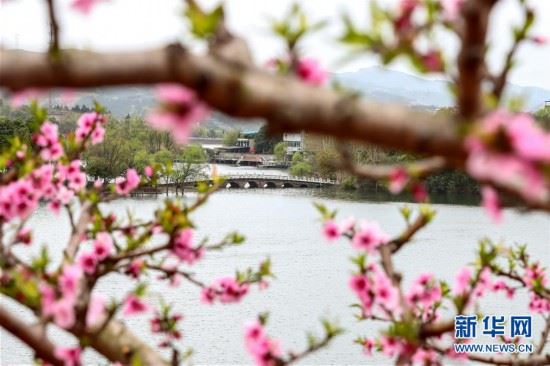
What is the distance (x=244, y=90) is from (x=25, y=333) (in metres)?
1.69

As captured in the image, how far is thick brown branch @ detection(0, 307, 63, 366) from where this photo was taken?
2.66 m

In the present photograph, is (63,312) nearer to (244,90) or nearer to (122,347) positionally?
(122,347)

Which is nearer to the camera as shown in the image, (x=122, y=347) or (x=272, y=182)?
(x=122, y=347)

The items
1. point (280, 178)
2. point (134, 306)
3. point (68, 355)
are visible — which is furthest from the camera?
point (280, 178)

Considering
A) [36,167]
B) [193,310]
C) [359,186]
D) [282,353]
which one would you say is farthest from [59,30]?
[359,186]

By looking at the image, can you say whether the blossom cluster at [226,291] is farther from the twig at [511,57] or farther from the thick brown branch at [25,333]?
the twig at [511,57]

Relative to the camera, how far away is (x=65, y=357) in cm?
296

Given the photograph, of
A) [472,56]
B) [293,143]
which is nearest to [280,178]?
[293,143]

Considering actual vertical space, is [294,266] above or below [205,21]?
below

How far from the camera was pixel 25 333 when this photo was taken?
2.69 meters

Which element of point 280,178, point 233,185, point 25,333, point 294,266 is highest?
point 25,333

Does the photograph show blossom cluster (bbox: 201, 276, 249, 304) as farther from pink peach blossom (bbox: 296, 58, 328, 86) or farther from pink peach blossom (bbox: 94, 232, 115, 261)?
pink peach blossom (bbox: 296, 58, 328, 86)

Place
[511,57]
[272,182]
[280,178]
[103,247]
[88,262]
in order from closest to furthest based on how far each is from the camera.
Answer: [511,57], [88,262], [103,247], [272,182], [280,178]

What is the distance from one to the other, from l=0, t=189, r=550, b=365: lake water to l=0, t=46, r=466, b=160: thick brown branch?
20.1 ft
